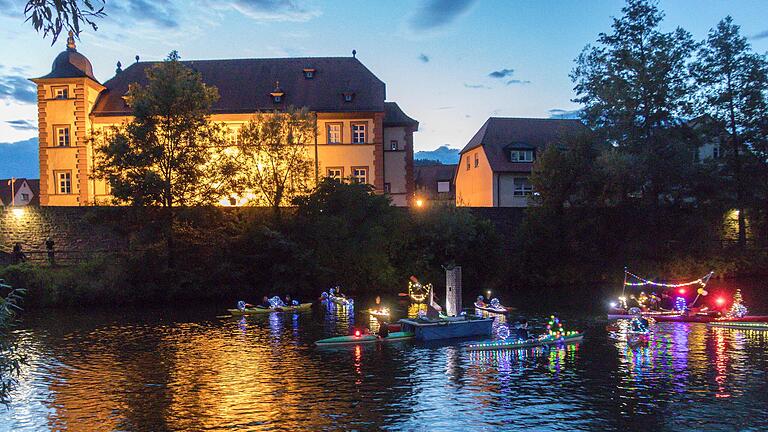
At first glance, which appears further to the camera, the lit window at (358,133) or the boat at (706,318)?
the lit window at (358,133)

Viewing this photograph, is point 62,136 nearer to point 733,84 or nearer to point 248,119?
point 248,119

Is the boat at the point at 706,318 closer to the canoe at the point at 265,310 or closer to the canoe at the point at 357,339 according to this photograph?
the canoe at the point at 357,339

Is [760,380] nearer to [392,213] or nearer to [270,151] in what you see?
[392,213]

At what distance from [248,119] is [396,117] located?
1534 cm

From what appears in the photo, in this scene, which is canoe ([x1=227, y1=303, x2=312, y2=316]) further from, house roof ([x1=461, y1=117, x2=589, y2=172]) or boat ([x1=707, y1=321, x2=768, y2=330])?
house roof ([x1=461, y1=117, x2=589, y2=172])

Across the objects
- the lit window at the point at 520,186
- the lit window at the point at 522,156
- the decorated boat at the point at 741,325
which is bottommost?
the decorated boat at the point at 741,325

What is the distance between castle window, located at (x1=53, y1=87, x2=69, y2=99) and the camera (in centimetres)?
6625

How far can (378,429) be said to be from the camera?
59.0 feet

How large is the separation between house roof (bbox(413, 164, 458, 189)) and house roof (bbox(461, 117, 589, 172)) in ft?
76.3

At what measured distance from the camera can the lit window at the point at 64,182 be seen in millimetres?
66438

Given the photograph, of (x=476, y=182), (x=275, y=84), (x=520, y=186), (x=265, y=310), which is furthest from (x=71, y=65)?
(x=520, y=186)

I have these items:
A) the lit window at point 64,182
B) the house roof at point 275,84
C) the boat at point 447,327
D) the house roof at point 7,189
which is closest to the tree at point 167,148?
the house roof at point 275,84

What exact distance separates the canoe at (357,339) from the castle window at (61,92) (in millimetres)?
49905

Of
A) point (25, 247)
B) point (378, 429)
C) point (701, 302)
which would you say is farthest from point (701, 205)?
point (25, 247)
